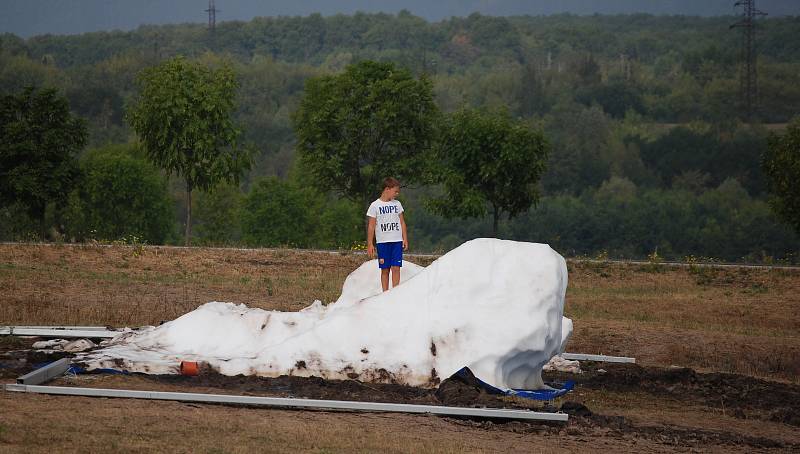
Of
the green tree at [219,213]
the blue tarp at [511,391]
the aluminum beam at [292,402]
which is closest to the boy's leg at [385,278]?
the blue tarp at [511,391]

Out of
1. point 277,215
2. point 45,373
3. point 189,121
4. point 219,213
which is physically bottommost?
point 219,213

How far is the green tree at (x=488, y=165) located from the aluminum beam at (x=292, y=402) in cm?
4346

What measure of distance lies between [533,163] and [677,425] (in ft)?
143

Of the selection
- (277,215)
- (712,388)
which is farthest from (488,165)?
(277,215)

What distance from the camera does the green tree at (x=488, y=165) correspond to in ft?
188

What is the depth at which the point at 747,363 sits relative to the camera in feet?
67.4

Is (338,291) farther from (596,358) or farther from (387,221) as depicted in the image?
(596,358)

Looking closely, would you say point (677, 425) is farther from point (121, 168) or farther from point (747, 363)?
point (121, 168)

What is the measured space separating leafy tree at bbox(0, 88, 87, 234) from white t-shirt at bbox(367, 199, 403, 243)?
44.3 meters

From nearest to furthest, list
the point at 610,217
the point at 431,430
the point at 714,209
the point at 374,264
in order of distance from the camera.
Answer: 1. the point at 431,430
2. the point at 374,264
3. the point at 610,217
4. the point at 714,209

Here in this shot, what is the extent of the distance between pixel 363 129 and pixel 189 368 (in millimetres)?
45754

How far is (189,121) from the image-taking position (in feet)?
165

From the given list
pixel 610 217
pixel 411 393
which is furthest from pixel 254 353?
pixel 610 217

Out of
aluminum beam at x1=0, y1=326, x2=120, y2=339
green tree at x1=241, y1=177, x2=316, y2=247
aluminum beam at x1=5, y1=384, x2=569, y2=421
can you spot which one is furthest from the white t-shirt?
green tree at x1=241, y1=177, x2=316, y2=247
